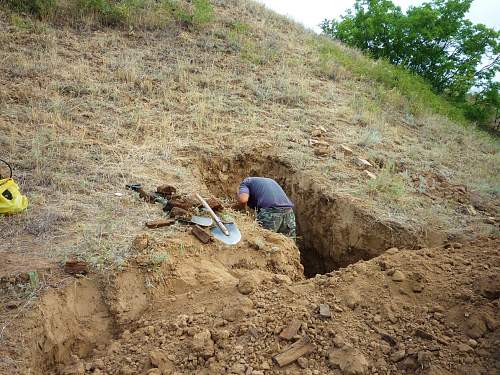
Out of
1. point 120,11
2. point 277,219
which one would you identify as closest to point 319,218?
point 277,219

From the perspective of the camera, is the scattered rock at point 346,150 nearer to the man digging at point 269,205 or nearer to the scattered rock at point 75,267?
the man digging at point 269,205

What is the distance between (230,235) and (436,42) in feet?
46.8

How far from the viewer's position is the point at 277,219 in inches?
210

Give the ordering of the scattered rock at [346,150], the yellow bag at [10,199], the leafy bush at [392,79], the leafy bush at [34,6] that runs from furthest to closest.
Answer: the leafy bush at [392,79] → the leafy bush at [34,6] → the scattered rock at [346,150] → the yellow bag at [10,199]

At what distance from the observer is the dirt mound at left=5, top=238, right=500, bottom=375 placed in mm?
2787

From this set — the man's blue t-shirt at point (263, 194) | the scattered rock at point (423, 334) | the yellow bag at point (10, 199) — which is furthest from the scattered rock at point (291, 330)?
the yellow bag at point (10, 199)

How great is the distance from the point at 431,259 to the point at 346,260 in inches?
72.8

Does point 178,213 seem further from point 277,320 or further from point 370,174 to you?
point 370,174

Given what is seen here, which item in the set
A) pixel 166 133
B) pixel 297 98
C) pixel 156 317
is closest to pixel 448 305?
pixel 156 317

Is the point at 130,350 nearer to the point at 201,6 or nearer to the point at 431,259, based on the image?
the point at 431,259

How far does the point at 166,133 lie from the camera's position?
638 centimetres

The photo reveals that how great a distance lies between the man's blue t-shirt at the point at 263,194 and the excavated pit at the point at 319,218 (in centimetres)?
65

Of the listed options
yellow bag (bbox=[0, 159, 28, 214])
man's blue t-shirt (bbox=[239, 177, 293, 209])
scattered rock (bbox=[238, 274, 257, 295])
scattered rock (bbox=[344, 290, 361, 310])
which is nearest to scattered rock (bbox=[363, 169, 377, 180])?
man's blue t-shirt (bbox=[239, 177, 293, 209])

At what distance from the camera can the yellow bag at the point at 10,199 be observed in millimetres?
4082
